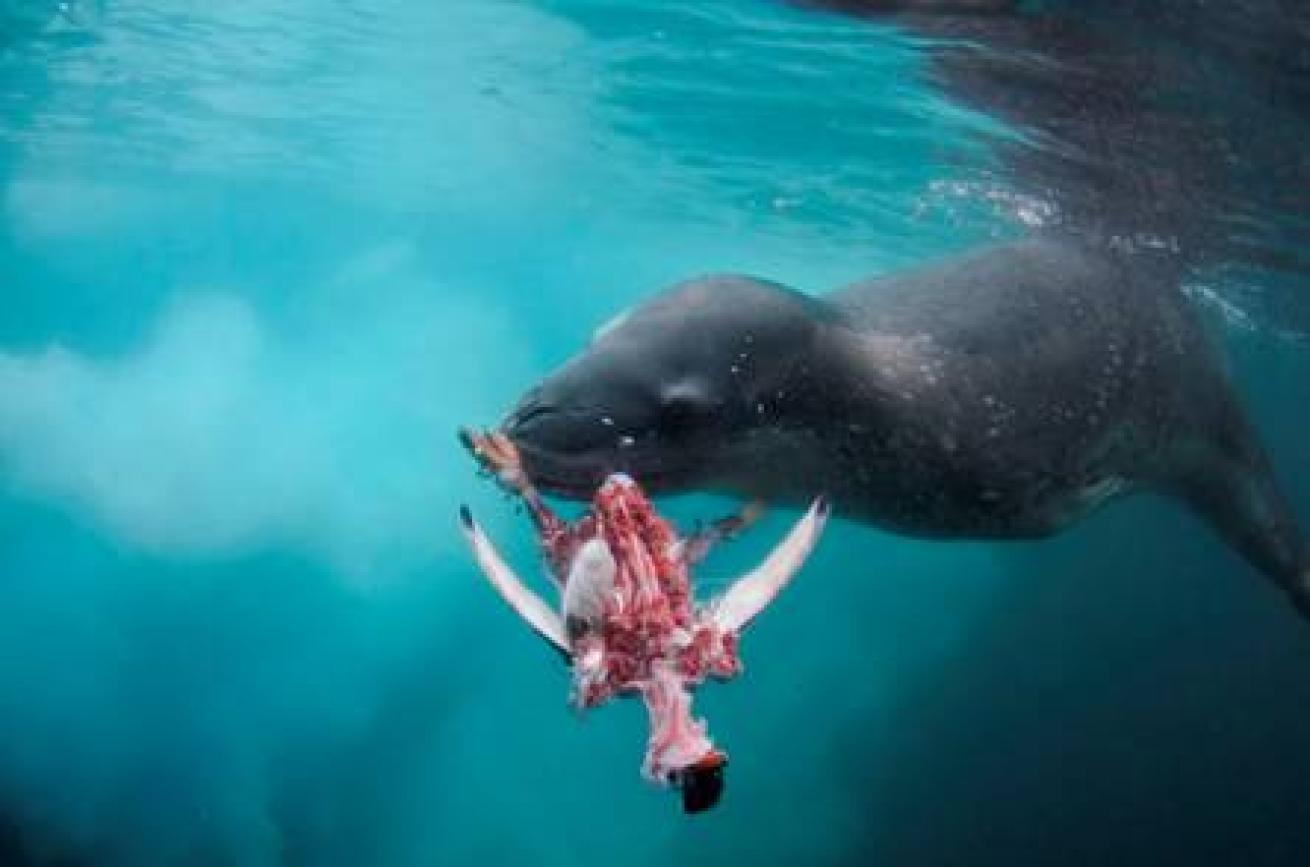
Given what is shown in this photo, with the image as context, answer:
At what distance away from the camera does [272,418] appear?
92.1ft

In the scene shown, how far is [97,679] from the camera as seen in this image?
2086cm

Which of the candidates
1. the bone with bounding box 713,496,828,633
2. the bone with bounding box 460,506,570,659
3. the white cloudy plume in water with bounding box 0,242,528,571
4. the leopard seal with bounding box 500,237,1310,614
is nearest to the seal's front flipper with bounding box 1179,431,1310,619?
the leopard seal with bounding box 500,237,1310,614

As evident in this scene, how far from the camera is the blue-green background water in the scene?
42.2 feet

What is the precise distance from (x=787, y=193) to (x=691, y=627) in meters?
15.4

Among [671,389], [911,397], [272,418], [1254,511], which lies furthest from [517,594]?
[272,418]

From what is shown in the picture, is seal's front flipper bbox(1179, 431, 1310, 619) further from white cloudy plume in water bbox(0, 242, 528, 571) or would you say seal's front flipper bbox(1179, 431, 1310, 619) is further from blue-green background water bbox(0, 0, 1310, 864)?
white cloudy plume in water bbox(0, 242, 528, 571)

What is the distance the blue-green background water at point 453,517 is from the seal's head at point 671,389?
606cm

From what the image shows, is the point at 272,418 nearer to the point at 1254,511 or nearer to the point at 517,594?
the point at 1254,511

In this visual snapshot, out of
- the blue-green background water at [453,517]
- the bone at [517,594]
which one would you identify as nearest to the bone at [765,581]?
the bone at [517,594]

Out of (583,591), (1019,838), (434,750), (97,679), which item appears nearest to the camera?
(583,591)

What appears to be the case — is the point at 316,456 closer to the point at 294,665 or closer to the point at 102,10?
the point at 294,665

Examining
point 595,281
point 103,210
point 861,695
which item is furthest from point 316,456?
point 861,695

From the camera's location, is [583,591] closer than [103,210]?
Yes

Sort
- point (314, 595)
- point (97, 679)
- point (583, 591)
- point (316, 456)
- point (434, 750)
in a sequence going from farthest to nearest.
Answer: point (316, 456)
point (314, 595)
point (434, 750)
point (97, 679)
point (583, 591)
